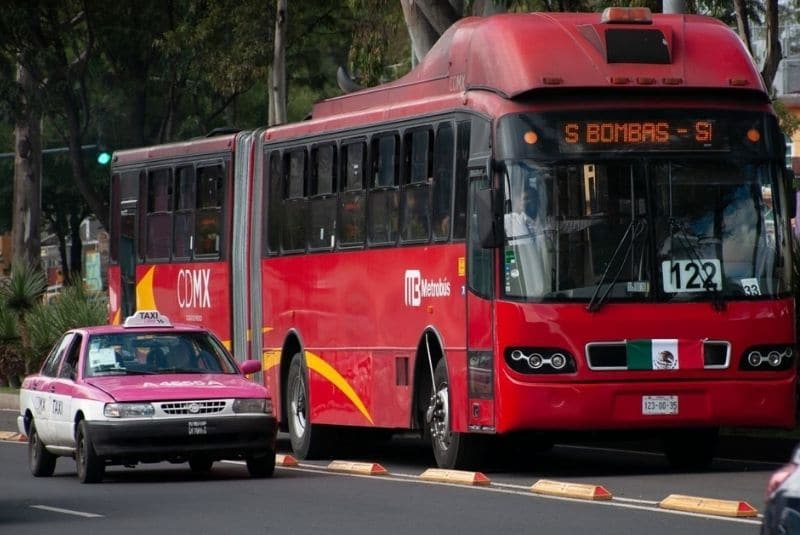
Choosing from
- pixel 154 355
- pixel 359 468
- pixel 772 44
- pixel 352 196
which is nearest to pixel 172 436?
pixel 154 355

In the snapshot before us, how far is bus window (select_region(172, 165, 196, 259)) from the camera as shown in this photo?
80.5 feet

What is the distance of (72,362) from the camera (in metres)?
19.1

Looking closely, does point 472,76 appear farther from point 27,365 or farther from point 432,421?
point 27,365

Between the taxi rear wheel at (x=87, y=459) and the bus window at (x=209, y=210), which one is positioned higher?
the bus window at (x=209, y=210)

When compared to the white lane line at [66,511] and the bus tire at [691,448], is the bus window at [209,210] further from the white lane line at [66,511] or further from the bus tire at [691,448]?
the white lane line at [66,511]

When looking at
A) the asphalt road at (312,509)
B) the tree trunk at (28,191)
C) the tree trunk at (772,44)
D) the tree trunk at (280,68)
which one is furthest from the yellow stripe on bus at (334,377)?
the tree trunk at (28,191)

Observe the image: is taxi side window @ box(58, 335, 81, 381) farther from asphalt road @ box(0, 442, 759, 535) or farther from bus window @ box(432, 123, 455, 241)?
bus window @ box(432, 123, 455, 241)

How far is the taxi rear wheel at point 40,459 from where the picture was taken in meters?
19.4

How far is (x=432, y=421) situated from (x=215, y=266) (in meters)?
6.21

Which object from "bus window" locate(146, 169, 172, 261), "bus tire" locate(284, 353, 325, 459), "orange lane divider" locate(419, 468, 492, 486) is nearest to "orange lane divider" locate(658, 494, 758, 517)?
"orange lane divider" locate(419, 468, 492, 486)

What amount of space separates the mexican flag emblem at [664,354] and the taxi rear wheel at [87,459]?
4.63 meters

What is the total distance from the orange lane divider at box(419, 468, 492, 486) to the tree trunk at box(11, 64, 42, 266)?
3117 centimetres

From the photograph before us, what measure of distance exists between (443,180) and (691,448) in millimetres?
3312

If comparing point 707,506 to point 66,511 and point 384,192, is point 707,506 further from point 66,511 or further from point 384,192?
point 384,192
